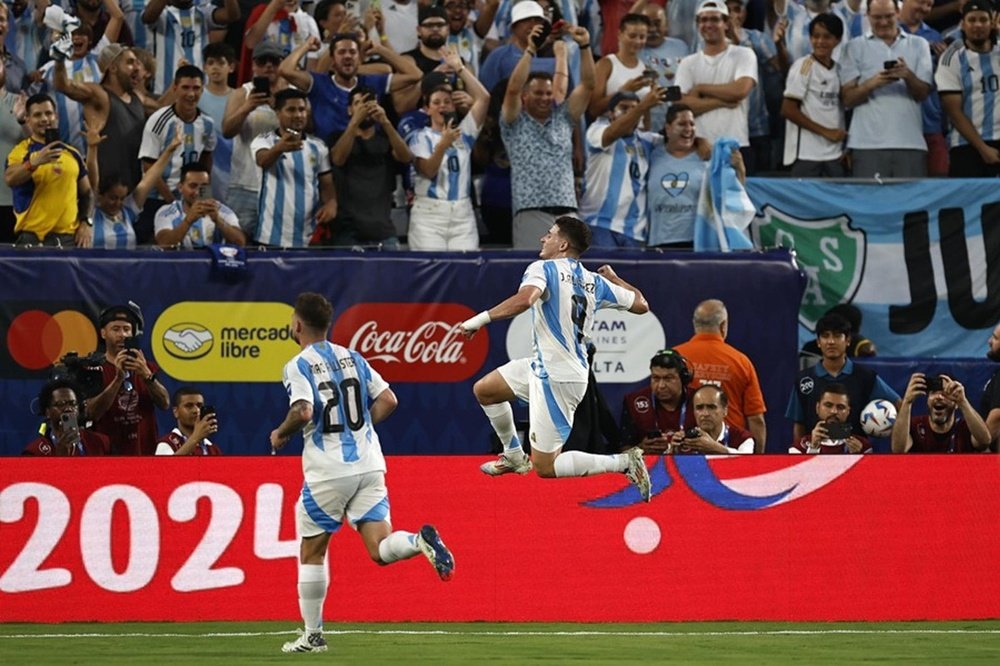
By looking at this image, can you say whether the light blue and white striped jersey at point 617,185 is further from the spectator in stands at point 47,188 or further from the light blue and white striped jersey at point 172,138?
the spectator in stands at point 47,188

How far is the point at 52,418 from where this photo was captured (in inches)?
518

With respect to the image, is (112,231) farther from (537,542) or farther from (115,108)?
(537,542)

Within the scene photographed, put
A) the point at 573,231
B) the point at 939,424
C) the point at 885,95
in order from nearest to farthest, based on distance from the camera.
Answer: the point at 573,231
the point at 939,424
the point at 885,95

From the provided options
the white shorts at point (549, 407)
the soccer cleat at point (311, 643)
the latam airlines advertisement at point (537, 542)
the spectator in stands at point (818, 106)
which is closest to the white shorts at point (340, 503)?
the soccer cleat at point (311, 643)

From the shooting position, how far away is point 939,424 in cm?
1398

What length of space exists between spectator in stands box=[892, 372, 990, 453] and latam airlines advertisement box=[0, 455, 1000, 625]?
50 cm

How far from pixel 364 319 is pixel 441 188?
1.67 m

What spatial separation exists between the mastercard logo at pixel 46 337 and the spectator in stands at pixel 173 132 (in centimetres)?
165

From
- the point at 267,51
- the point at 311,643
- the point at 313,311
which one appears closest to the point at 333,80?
the point at 267,51

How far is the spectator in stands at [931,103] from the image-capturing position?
18.1 m

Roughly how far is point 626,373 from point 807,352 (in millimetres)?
1805

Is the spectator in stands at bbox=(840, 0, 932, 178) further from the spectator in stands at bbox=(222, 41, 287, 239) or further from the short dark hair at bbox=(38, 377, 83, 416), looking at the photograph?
the short dark hair at bbox=(38, 377, 83, 416)

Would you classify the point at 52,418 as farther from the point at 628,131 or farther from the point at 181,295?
the point at 628,131

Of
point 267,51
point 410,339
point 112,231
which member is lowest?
point 410,339
